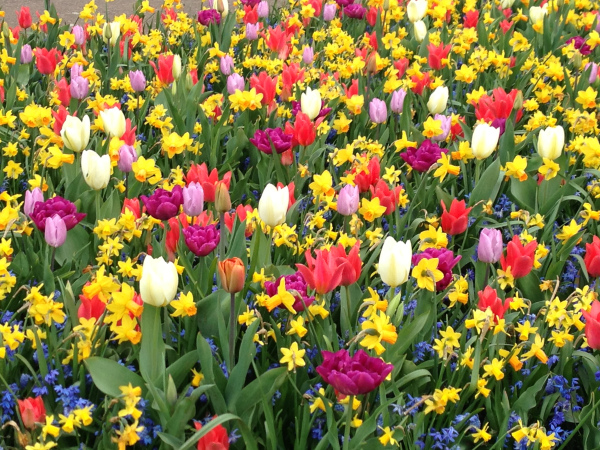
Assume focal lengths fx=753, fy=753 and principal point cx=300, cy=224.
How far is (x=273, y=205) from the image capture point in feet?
6.49

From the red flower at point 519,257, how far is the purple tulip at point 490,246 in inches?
1.3

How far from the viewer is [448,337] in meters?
1.75

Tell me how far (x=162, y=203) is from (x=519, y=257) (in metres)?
0.95

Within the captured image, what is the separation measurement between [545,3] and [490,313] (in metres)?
3.80

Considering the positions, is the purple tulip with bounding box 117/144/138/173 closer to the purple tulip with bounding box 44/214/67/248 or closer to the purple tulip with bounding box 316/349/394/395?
the purple tulip with bounding box 44/214/67/248

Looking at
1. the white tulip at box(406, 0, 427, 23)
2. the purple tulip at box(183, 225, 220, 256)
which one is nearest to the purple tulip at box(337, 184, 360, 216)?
the purple tulip at box(183, 225, 220, 256)

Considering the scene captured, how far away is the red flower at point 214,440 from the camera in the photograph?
4.65ft

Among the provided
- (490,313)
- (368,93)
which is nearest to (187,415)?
(490,313)

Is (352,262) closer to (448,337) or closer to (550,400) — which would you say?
(448,337)

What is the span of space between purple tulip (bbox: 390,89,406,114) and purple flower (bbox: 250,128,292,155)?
2.29 ft

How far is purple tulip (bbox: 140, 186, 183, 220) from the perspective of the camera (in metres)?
2.00

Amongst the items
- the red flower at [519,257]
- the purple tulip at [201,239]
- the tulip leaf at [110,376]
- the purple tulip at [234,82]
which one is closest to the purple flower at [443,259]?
the red flower at [519,257]

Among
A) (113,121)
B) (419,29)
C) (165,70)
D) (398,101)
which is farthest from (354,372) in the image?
(419,29)

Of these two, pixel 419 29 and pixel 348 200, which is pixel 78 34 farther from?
pixel 348 200
